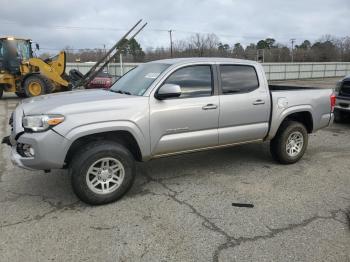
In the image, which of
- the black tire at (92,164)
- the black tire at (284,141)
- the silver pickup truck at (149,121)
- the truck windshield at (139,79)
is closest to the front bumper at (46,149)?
the silver pickup truck at (149,121)

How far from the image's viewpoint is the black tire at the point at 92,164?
161 inches

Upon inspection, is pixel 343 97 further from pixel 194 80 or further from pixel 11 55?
pixel 11 55

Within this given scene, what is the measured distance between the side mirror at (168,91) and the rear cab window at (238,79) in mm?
956

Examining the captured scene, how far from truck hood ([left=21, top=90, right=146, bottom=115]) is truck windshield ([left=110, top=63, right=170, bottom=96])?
0.96 ft

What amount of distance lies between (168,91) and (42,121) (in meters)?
1.54

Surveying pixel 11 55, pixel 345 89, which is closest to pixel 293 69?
pixel 11 55

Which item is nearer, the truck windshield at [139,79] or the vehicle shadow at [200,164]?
the truck windshield at [139,79]

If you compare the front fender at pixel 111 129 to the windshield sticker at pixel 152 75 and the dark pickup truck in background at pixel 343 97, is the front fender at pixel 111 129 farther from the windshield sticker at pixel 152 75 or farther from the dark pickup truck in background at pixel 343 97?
the dark pickup truck in background at pixel 343 97

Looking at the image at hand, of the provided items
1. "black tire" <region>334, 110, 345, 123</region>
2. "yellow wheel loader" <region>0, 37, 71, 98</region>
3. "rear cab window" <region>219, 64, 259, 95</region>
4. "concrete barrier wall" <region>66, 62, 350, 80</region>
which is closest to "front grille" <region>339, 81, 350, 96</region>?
"black tire" <region>334, 110, 345, 123</region>

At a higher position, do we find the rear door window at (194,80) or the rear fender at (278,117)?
the rear door window at (194,80)

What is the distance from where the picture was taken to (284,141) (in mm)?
5816

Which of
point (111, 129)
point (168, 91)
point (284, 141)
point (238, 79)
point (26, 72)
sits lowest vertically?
point (284, 141)

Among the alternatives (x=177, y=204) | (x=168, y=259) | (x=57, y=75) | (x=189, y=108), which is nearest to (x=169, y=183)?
(x=177, y=204)

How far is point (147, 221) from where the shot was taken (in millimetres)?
3891
